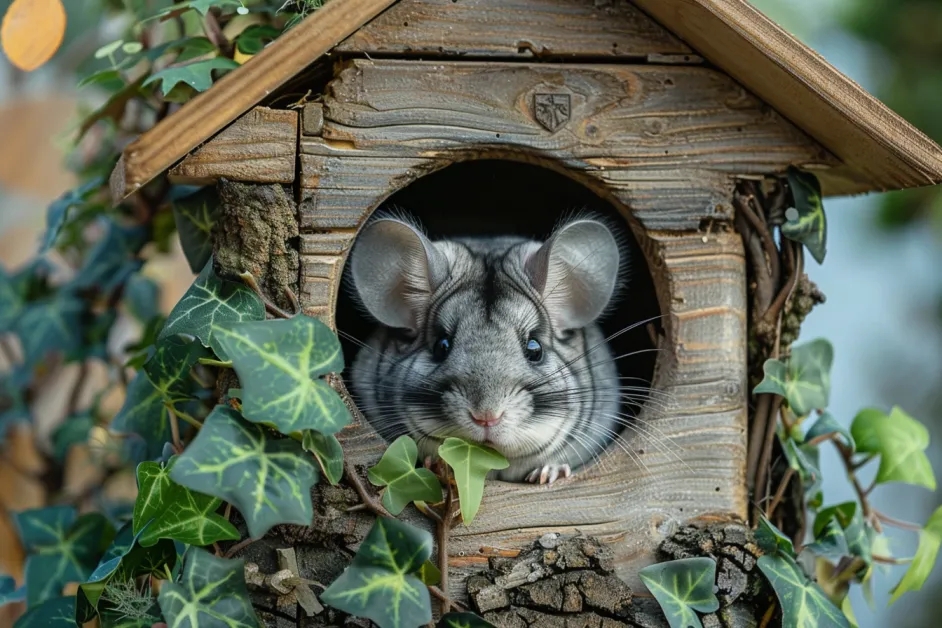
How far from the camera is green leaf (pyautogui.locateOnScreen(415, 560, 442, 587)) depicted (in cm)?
202

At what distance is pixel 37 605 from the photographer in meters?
2.39

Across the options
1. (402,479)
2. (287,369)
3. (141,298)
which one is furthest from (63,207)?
(402,479)

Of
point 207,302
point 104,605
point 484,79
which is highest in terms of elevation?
point 484,79

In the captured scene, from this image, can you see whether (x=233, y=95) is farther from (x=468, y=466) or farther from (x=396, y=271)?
(x=468, y=466)

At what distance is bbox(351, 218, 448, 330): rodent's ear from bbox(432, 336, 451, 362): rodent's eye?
124 millimetres

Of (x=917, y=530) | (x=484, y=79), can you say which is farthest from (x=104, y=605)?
(x=917, y=530)

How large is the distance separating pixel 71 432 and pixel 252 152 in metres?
1.55

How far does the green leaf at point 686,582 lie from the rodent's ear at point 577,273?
30.8 inches

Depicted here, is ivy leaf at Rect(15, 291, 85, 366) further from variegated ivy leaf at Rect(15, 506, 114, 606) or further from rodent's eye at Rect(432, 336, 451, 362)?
rodent's eye at Rect(432, 336, 451, 362)

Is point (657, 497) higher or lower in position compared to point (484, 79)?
lower

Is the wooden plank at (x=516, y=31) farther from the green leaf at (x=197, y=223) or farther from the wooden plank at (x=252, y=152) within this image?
the green leaf at (x=197, y=223)

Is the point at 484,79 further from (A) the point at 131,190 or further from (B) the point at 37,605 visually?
(B) the point at 37,605

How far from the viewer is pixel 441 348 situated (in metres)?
2.60

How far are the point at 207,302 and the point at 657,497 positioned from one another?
112cm
